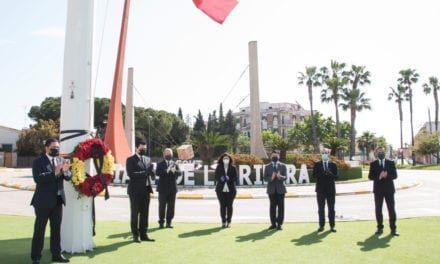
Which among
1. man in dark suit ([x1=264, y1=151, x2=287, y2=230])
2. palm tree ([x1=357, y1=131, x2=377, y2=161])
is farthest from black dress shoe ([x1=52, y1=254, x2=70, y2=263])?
palm tree ([x1=357, y1=131, x2=377, y2=161])

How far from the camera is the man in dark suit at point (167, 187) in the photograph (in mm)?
10008

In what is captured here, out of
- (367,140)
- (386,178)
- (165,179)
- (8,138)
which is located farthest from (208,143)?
(367,140)

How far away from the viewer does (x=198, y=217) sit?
489 inches

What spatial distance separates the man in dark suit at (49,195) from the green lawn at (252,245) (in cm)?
45

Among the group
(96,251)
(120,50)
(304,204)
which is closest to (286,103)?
(120,50)

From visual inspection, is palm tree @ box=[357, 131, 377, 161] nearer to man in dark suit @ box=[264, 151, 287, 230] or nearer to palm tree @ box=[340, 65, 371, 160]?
palm tree @ box=[340, 65, 371, 160]

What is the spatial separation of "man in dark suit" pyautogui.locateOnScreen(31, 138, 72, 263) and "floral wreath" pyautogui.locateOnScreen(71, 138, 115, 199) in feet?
1.20

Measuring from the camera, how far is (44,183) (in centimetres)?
646

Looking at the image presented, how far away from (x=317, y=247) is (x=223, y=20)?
5.37 metres

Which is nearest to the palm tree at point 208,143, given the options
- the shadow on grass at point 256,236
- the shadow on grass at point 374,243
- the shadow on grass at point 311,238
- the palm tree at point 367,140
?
the shadow on grass at point 256,236

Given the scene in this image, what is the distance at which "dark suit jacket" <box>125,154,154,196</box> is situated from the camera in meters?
8.40

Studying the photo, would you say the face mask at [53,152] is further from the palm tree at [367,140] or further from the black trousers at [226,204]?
the palm tree at [367,140]

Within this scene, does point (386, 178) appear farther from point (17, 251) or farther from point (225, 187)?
point (17, 251)

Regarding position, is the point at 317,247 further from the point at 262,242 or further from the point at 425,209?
the point at 425,209
